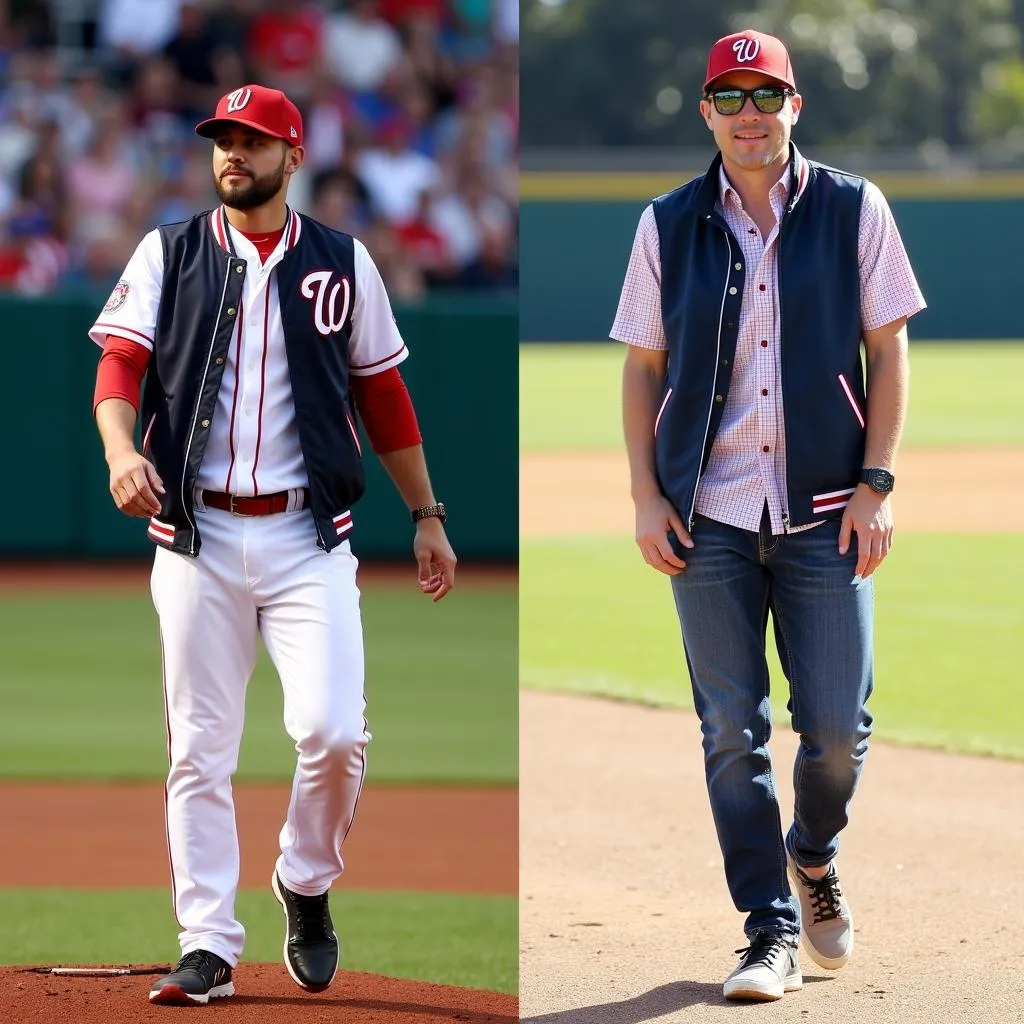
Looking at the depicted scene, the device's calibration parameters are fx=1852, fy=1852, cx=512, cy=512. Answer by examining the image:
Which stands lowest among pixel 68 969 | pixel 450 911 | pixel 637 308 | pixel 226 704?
pixel 450 911

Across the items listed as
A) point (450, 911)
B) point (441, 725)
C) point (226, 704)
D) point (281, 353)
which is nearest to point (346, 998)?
point (226, 704)

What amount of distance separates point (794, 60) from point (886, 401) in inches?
1837

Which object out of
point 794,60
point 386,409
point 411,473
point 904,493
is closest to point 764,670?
point 411,473

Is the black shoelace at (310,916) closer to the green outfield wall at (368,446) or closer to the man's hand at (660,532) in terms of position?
the man's hand at (660,532)

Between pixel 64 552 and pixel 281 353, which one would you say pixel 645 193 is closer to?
pixel 64 552

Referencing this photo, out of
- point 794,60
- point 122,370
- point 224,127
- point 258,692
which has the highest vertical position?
point 794,60

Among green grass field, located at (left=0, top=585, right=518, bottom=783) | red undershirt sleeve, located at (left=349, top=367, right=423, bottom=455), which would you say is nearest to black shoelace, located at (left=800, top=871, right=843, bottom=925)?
red undershirt sleeve, located at (left=349, top=367, right=423, bottom=455)

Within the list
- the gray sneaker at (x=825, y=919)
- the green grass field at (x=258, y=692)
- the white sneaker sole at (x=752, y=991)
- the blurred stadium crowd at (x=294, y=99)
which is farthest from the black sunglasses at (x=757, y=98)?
the blurred stadium crowd at (x=294, y=99)

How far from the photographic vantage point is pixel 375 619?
10953 mm

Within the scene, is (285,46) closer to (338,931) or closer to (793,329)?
(338,931)

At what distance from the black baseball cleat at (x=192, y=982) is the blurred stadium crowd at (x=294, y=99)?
31.5ft

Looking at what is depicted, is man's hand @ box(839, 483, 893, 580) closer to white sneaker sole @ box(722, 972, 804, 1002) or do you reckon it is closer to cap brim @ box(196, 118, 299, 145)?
white sneaker sole @ box(722, 972, 804, 1002)

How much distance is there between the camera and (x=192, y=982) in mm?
3457

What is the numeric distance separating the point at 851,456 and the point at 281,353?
112cm
